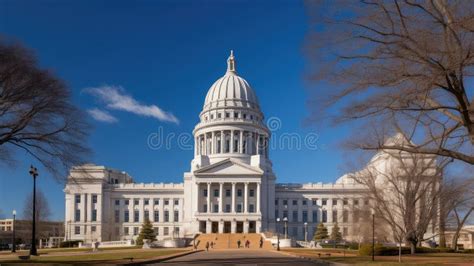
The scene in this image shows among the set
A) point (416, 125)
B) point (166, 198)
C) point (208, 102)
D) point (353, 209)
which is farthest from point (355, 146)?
point (208, 102)

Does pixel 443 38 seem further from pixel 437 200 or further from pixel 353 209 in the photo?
pixel 353 209

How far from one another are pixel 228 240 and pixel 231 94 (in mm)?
50914

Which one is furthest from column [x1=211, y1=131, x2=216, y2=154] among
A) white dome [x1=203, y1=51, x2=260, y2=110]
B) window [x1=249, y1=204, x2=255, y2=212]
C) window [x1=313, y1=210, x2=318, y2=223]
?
window [x1=313, y1=210, x2=318, y2=223]

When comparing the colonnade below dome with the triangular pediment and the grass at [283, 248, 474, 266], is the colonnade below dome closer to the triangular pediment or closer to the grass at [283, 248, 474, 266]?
the triangular pediment

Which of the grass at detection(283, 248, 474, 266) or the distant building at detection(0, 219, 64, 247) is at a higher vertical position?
the grass at detection(283, 248, 474, 266)

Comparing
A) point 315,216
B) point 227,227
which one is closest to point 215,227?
point 227,227

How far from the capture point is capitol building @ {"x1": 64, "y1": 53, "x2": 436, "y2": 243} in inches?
4604

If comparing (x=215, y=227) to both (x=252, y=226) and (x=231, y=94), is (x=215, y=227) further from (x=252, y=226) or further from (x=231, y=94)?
(x=231, y=94)

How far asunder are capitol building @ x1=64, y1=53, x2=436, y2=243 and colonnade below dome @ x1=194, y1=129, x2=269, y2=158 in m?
0.24

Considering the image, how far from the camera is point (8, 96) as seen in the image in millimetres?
32531

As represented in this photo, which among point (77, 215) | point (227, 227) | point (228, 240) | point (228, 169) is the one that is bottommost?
point (228, 240)

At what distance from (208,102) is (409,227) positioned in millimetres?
86861

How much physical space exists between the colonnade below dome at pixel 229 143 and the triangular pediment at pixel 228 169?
11.9m

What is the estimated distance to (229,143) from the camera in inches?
5138
